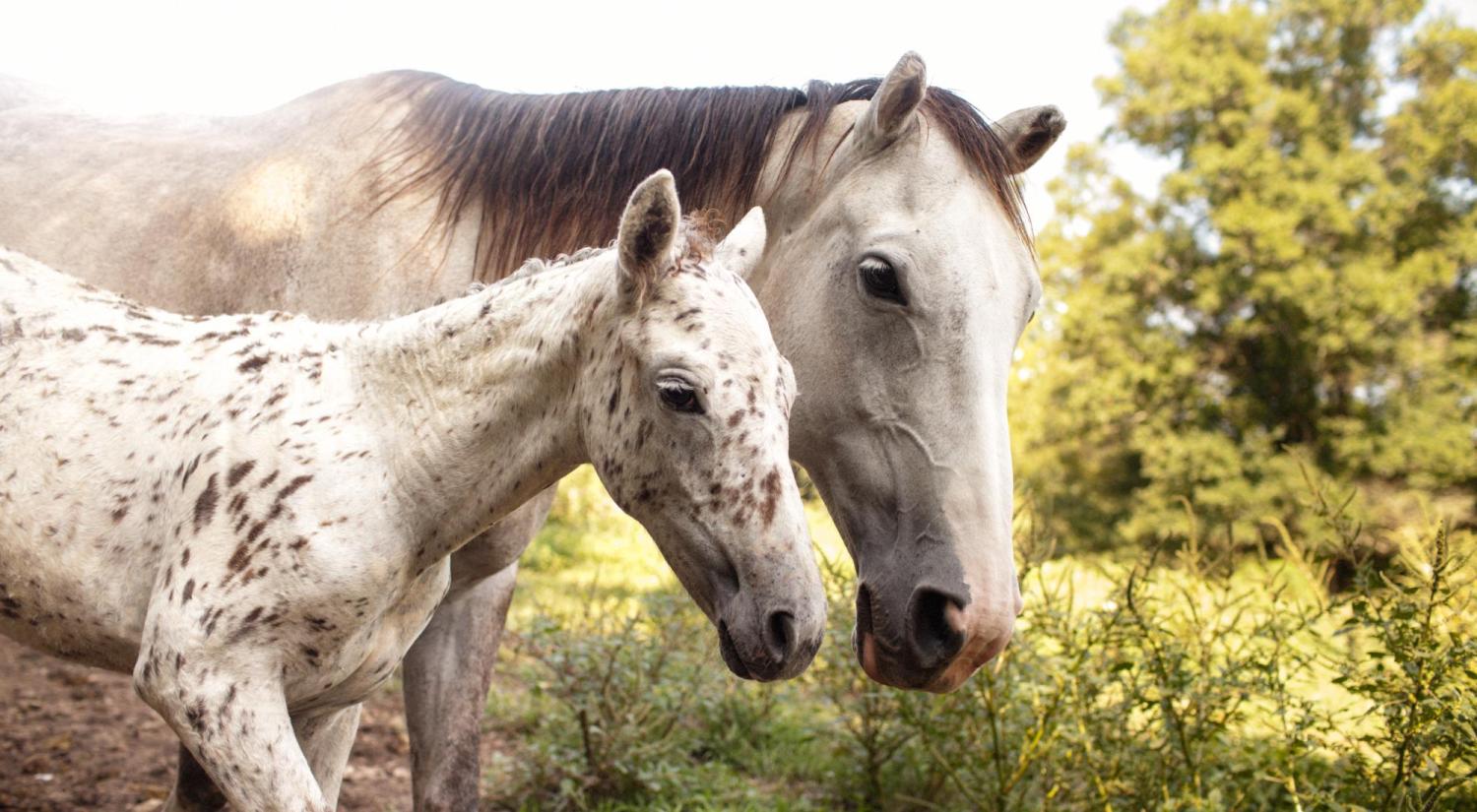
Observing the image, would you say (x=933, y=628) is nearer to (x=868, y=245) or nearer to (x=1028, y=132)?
(x=868, y=245)

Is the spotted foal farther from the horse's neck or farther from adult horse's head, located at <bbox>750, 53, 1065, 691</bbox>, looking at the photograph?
adult horse's head, located at <bbox>750, 53, 1065, 691</bbox>

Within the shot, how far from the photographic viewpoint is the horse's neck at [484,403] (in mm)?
2133

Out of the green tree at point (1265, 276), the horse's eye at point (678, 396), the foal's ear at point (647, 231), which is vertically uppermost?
the foal's ear at point (647, 231)

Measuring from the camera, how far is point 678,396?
1.94 metres

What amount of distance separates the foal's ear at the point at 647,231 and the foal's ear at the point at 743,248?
0.36m

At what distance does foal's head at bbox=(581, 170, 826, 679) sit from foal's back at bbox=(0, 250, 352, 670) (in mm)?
663

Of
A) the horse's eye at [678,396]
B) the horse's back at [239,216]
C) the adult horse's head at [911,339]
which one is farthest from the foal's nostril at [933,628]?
the horse's back at [239,216]

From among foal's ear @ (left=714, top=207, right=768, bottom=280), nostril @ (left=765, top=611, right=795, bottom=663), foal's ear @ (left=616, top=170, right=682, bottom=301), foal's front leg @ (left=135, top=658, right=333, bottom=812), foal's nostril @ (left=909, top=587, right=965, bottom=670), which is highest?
foal's ear @ (left=616, top=170, right=682, bottom=301)

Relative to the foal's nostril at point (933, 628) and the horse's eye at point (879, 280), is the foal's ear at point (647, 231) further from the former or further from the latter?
the foal's nostril at point (933, 628)

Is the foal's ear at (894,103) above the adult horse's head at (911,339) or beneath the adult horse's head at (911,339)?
above

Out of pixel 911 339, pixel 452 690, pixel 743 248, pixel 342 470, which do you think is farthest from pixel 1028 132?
pixel 452 690

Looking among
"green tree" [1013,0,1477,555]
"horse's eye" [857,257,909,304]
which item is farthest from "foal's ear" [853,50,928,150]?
"green tree" [1013,0,1477,555]

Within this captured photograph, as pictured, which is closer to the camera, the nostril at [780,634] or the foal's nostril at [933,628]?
the nostril at [780,634]

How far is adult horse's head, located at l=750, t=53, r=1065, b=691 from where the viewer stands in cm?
235
